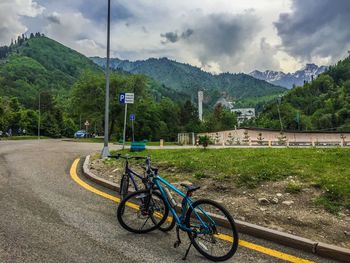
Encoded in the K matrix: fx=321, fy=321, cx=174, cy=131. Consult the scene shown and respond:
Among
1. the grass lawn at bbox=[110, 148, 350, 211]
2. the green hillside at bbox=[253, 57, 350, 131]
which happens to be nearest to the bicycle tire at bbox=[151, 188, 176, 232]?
the grass lawn at bbox=[110, 148, 350, 211]

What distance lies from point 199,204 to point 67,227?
2.21 m

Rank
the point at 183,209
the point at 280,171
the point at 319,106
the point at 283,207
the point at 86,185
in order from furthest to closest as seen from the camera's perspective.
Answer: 1. the point at 319,106
2. the point at 86,185
3. the point at 280,171
4. the point at 283,207
5. the point at 183,209

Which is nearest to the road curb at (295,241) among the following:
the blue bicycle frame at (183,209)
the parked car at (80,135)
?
the blue bicycle frame at (183,209)

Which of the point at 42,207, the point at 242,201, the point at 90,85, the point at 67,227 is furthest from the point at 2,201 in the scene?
the point at 90,85

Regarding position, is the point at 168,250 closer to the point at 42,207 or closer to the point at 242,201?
the point at 242,201

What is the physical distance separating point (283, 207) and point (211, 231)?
218cm

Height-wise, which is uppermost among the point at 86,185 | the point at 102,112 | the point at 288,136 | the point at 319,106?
the point at 319,106

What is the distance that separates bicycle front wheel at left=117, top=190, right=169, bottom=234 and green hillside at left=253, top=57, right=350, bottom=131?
308 feet

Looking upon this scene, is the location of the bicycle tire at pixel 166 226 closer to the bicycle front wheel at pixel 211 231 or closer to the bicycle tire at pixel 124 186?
the bicycle front wheel at pixel 211 231

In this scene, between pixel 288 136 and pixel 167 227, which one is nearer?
pixel 167 227

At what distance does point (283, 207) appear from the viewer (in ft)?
19.8

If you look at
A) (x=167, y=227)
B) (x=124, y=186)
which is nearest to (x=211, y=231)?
(x=167, y=227)

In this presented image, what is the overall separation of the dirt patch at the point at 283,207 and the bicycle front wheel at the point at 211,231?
1.01 metres

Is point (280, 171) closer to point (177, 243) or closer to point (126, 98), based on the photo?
point (177, 243)
